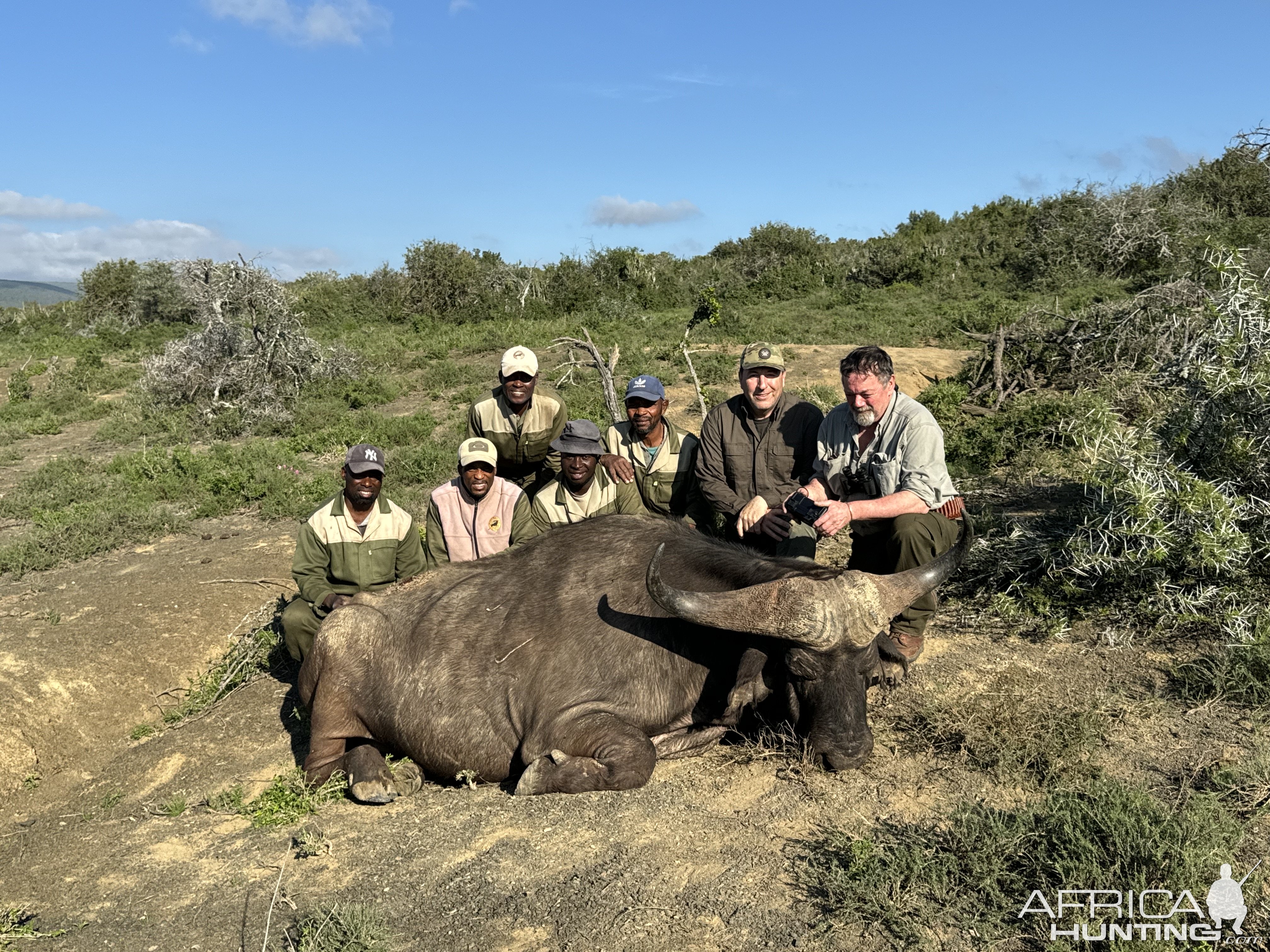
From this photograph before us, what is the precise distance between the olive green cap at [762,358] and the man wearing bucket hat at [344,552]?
2.49 meters

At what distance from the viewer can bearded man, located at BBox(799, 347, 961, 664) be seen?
5.38 metres

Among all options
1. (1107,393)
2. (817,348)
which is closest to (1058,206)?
(817,348)

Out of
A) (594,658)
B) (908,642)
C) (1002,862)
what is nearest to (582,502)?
(594,658)

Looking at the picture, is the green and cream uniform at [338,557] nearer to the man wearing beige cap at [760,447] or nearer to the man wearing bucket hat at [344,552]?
the man wearing bucket hat at [344,552]

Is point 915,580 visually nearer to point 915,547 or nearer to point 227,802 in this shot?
point 915,547

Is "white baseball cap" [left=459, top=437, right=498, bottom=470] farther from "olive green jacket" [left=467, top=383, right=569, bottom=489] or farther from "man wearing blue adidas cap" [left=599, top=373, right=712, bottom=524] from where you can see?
"olive green jacket" [left=467, top=383, right=569, bottom=489]

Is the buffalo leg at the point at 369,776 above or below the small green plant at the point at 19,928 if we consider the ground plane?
above

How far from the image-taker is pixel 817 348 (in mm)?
16609

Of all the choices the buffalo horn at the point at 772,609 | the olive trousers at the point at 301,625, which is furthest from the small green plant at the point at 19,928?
the buffalo horn at the point at 772,609

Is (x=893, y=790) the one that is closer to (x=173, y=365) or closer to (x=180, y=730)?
(x=180, y=730)

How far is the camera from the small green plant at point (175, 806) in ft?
16.3

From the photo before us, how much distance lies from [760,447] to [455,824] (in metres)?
3.25

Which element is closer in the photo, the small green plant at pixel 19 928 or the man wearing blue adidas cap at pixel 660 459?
the small green plant at pixel 19 928

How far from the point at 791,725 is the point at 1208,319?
7.59m
